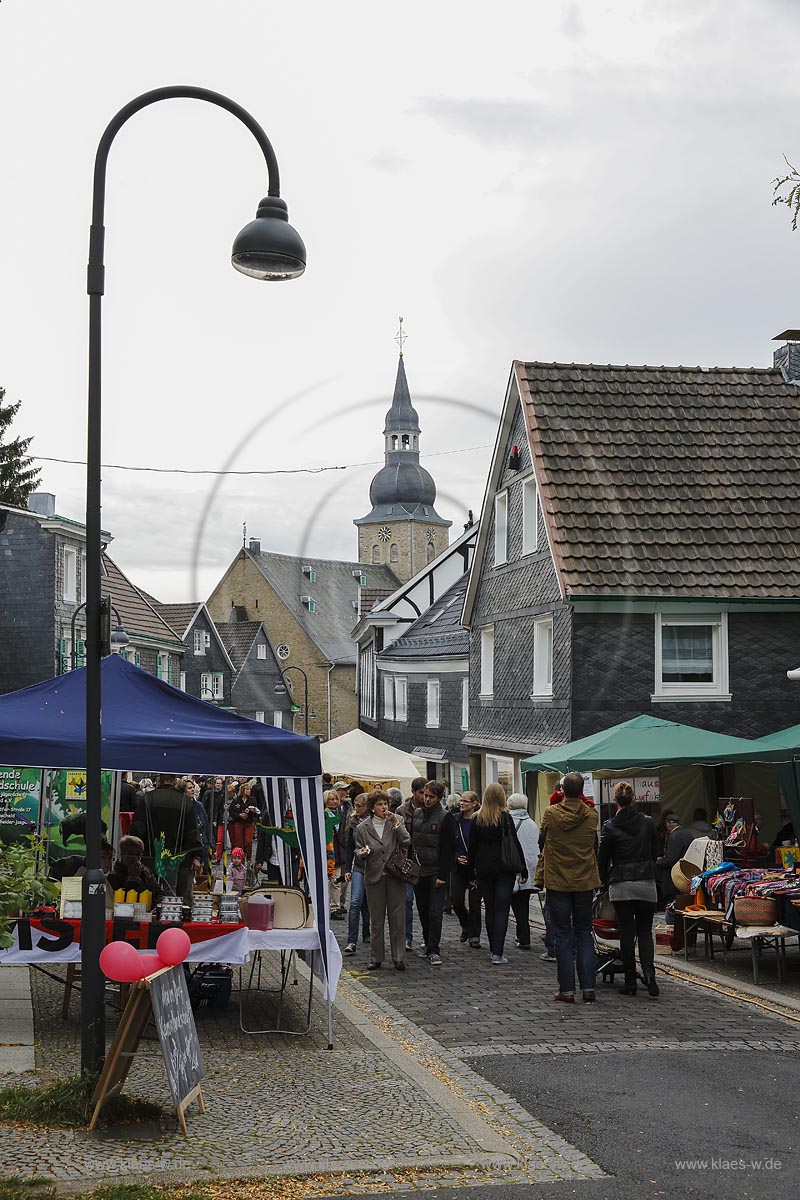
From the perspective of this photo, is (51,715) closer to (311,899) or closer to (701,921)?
(311,899)

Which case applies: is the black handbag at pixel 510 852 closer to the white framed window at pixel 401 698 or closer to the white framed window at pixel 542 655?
the white framed window at pixel 542 655

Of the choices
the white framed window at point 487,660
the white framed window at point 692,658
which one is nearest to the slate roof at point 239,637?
the white framed window at point 487,660

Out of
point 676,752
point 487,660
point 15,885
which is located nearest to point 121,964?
point 15,885

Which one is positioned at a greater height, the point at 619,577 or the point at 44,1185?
the point at 619,577

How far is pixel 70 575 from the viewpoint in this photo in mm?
47125

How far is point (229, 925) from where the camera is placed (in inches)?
408

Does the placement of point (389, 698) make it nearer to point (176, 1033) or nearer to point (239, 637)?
point (176, 1033)

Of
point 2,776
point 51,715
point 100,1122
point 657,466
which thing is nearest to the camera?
point 100,1122

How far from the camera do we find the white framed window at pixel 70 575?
46.5 m

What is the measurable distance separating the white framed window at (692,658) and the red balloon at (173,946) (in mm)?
16808

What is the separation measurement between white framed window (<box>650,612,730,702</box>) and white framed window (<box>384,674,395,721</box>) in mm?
21531

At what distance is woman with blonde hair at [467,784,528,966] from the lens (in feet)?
47.0

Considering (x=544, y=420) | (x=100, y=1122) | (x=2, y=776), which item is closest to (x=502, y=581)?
(x=544, y=420)

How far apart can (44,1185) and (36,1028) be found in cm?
414
